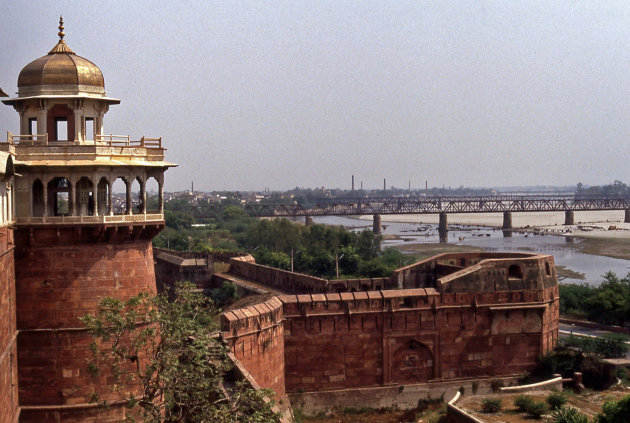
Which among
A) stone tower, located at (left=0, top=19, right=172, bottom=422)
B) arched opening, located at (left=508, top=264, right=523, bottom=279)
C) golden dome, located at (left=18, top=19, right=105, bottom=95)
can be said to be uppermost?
golden dome, located at (left=18, top=19, right=105, bottom=95)

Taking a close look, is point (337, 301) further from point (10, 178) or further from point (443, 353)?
point (10, 178)

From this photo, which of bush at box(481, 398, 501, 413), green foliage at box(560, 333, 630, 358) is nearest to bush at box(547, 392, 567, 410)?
bush at box(481, 398, 501, 413)

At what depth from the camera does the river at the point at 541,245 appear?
83438 millimetres

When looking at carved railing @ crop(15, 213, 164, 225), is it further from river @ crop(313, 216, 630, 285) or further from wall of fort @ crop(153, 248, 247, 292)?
river @ crop(313, 216, 630, 285)

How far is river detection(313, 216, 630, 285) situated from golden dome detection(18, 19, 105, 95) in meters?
61.6

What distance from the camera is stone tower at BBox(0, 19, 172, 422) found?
14.6 meters

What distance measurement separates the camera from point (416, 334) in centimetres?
2733

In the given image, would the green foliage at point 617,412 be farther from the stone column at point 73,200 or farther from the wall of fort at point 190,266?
the wall of fort at point 190,266

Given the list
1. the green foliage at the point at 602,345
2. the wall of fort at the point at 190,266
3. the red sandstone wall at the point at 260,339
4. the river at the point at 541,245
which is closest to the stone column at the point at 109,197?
the red sandstone wall at the point at 260,339

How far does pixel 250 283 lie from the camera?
41531 millimetres

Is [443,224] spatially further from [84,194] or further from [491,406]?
[84,194]

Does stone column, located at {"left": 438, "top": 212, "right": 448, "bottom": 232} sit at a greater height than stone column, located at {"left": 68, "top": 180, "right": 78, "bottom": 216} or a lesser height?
lesser

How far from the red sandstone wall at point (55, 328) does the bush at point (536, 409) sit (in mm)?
13185

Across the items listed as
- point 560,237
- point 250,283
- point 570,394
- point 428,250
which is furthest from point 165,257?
point 560,237
